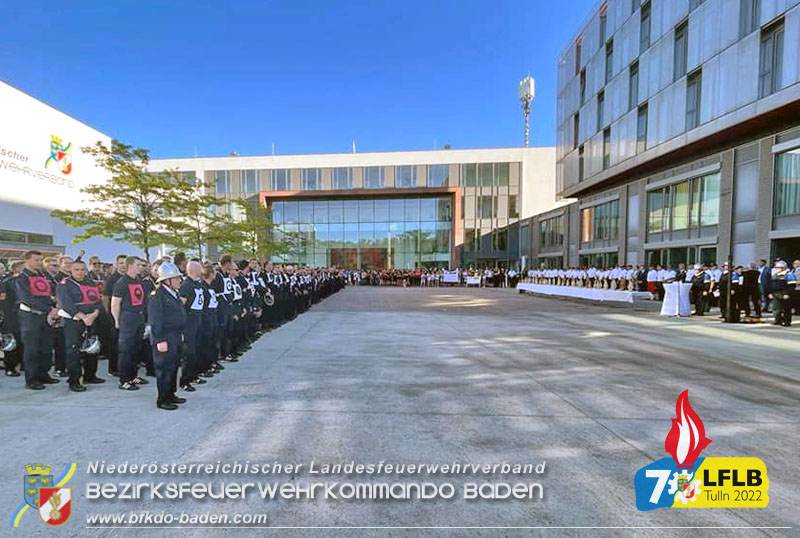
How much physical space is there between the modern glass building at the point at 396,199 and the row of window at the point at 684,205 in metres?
22.3

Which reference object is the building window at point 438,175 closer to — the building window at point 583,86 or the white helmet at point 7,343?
the building window at point 583,86

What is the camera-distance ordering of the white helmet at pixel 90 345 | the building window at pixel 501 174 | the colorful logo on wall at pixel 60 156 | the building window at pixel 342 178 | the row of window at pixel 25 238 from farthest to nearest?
the building window at pixel 342 178
the building window at pixel 501 174
the colorful logo on wall at pixel 60 156
the row of window at pixel 25 238
the white helmet at pixel 90 345

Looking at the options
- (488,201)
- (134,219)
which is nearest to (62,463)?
(134,219)

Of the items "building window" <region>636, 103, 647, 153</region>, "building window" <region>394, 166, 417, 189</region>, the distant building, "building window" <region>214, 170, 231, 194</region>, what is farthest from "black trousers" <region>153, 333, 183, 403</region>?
"building window" <region>214, 170, 231, 194</region>

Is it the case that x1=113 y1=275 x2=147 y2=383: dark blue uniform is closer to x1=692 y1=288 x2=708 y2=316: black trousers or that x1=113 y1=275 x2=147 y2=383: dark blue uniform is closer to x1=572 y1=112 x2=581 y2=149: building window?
x1=692 y1=288 x2=708 y2=316: black trousers

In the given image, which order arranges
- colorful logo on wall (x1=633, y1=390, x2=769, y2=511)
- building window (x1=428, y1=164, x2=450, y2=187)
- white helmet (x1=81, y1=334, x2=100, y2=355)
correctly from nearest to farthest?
1. colorful logo on wall (x1=633, y1=390, x2=769, y2=511)
2. white helmet (x1=81, y1=334, x2=100, y2=355)
3. building window (x1=428, y1=164, x2=450, y2=187)

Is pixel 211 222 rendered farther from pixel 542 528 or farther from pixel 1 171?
pixel 542 528

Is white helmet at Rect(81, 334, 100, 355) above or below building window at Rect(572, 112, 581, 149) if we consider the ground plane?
below

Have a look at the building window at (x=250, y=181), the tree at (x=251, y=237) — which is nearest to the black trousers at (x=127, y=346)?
the tree at (x=251, y=237)

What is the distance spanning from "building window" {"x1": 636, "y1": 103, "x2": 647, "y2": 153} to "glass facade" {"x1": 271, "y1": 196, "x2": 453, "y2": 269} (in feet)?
83.6

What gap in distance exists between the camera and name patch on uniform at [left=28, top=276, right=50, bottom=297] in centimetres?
595

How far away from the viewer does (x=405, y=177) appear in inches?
1930

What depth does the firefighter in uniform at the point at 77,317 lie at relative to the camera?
573 cm

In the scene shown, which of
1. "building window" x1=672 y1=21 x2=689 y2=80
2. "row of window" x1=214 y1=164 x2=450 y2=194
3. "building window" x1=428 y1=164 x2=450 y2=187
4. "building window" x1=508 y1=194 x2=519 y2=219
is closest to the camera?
"building window" x1=672 y1=21 x2=689 y2=80
